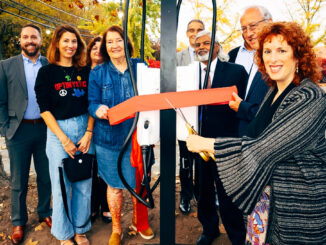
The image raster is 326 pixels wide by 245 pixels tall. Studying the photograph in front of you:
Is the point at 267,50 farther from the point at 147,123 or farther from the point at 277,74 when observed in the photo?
the point at 147,123

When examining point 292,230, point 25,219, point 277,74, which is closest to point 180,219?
point 25,219

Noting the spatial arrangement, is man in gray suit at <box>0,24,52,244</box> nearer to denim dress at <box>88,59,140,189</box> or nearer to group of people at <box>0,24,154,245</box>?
group of people at <box>0,24,154,245</box>

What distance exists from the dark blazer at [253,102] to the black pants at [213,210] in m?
0.53

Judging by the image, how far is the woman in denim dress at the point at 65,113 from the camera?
2.16 meters

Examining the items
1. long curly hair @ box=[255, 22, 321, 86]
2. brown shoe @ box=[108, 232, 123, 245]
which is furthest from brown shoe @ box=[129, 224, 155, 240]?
long curly hair @ box=[255, 22, 321, 86]

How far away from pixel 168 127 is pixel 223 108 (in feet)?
4.03

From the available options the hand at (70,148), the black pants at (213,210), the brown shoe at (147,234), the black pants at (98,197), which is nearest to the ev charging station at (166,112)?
the black pants at (213,210)

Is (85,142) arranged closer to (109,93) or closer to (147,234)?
(109,93)

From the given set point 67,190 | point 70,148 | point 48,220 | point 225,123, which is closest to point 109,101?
point 70,148

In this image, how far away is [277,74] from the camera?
1.36m

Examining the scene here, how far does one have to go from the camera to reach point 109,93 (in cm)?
215

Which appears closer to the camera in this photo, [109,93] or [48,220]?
[109,93]

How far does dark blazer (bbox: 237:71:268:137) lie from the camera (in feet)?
5.40

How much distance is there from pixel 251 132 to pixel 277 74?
0.36 metres
